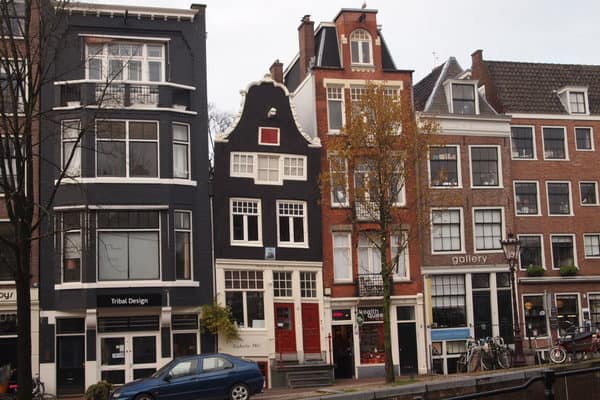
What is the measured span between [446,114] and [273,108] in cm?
818

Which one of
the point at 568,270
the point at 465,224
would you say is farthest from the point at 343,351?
the point at 568,270

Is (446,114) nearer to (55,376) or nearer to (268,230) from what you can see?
(268,230)

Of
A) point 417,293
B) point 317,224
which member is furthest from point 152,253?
point 417,293

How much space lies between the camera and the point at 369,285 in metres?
34.8

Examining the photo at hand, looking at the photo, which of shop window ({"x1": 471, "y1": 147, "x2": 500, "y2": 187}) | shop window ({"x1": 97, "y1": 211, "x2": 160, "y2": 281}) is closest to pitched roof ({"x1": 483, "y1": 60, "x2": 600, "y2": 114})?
shop window ({"x1": 471, "y1": 147, "x2": 500, "y2": 187})

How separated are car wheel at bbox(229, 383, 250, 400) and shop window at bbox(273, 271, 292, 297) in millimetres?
8803

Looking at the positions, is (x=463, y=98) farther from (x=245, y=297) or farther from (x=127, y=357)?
(x=127, y=357)

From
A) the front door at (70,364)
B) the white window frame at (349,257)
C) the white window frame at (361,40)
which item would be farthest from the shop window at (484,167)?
the front door at (70,364)

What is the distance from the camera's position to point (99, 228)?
30469mm

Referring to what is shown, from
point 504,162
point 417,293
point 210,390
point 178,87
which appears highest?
point 178,87

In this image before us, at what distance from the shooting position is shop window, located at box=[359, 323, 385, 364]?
34.5 meters

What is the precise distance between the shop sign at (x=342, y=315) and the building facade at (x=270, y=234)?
649 mm

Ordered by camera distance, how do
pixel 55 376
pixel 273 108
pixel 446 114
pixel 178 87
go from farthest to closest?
pixel 446 114, pixel 273 108, pixel 178 87, pixel 55 376

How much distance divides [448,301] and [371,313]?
12.1 ft
